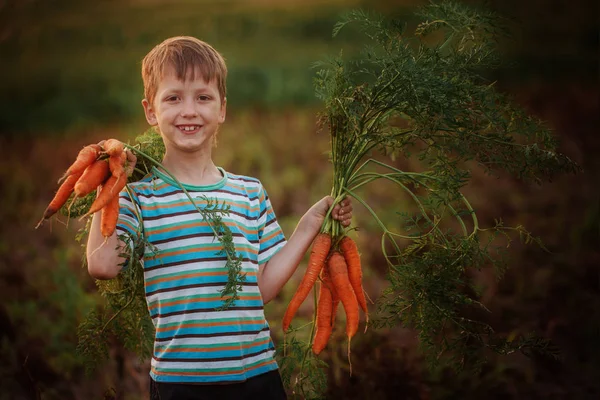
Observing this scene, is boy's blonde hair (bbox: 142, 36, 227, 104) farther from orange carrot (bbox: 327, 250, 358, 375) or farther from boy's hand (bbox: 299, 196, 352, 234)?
orange carrot (bbox: 327, 250, 358, 375)

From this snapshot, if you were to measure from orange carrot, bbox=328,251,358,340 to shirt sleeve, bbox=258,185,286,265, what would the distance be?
261 mm

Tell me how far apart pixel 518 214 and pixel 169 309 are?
3.90 meters

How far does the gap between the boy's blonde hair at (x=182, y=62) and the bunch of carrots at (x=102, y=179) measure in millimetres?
297

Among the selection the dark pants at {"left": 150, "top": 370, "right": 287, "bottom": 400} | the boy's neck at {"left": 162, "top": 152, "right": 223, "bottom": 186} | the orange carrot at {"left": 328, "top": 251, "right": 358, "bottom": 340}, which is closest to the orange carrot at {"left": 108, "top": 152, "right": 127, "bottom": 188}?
the boy's neck at {"left": 162, "top": 152, "right": 223, "bottom": 186}

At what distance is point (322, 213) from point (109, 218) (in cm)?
84

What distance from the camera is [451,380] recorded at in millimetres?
3521

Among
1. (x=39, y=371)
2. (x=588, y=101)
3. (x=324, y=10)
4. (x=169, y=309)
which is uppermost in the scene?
(x=324, y=10)

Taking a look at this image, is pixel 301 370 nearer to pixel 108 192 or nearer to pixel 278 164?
pixel 108 192

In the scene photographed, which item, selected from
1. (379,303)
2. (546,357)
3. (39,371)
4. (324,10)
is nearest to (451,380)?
(546,357)

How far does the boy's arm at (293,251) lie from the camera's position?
2.50m

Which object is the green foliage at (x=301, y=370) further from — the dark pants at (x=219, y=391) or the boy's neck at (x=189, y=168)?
the boy's neck at (x=189, y=168)

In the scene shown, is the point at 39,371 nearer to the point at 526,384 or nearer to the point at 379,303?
the point at 379,303

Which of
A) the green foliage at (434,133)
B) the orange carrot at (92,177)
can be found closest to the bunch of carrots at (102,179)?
the orange carrot at (92,177)

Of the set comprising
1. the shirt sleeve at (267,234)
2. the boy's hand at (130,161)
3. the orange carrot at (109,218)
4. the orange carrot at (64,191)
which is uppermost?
the boy's hand at (130,161)
